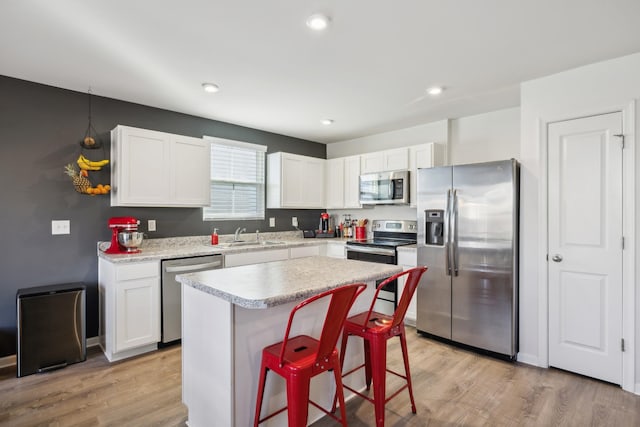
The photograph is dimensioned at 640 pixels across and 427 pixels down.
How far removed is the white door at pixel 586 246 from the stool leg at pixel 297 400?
2422 mm

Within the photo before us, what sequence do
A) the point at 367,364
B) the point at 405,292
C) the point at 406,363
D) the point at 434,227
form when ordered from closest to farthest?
the point at 405,292, the point at 406,363, the point at 367,364, the point at 434,227

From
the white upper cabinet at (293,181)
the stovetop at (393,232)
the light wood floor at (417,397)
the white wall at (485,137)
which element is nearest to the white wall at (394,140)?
the white wall at (485,137)

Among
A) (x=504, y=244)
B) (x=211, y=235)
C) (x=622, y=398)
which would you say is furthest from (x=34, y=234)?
(x=622, y=398)

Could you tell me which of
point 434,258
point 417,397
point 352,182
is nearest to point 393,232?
point 352,182

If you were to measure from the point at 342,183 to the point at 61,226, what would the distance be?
3.39 metres

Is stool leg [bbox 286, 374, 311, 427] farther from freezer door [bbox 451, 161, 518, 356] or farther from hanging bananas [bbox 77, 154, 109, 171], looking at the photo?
hanging bananas [bbox 77, 154, 109, 171]

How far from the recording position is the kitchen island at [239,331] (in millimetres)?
1645

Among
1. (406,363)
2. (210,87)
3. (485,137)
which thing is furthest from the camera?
(485,137)

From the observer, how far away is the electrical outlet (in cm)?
306

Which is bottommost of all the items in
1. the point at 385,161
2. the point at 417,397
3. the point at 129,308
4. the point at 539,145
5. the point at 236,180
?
the point at 417,397

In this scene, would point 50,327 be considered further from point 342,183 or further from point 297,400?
point 342,183

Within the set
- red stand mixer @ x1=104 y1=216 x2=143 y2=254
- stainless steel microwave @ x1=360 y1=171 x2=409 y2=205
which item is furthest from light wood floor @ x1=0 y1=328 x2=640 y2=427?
stainless steel microwave @ x1=360 y1=171 x2=409 y2=205

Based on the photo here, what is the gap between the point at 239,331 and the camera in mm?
1661

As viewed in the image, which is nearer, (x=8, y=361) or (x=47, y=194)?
(x=8, y=361)
